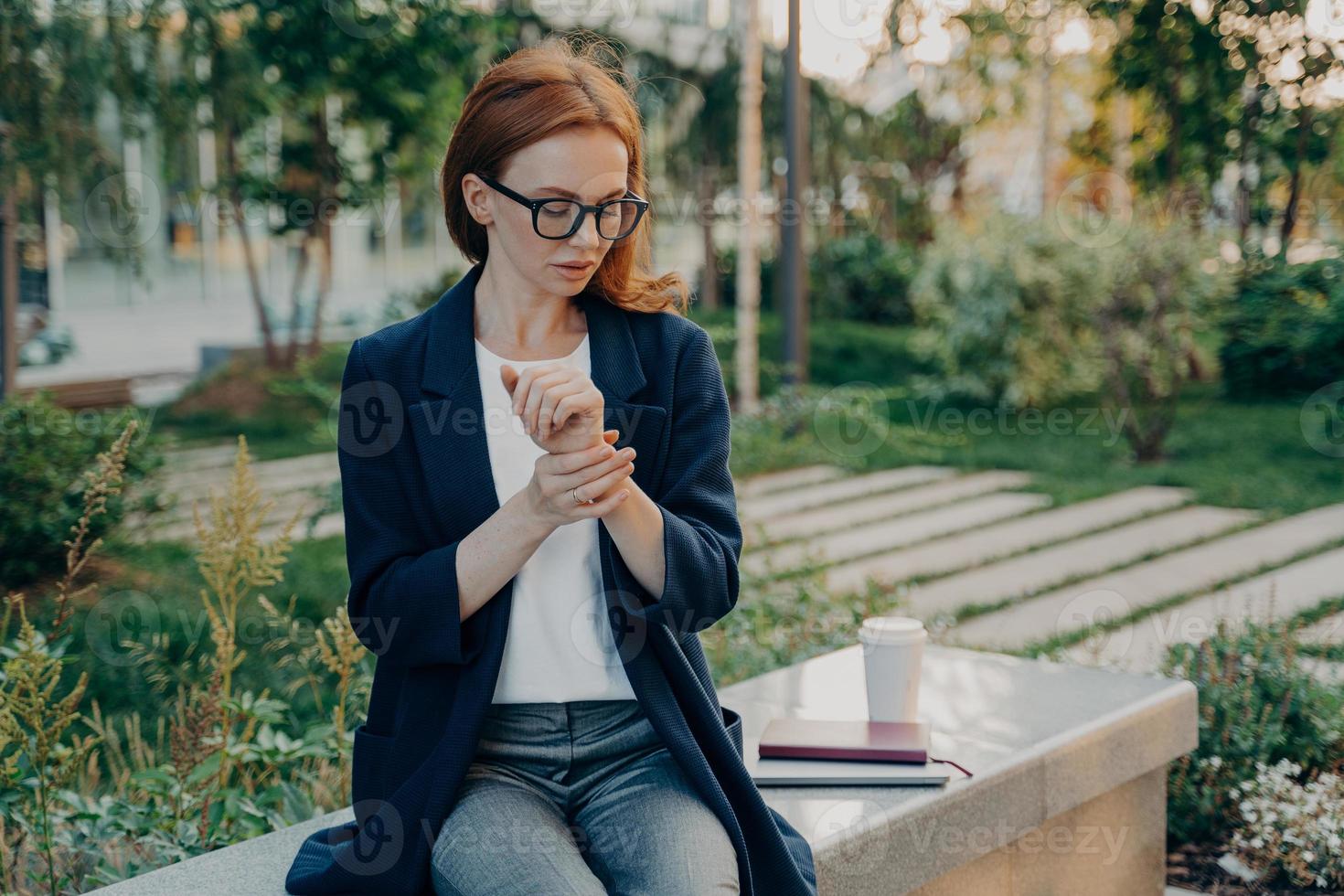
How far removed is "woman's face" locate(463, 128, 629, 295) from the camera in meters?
1.62

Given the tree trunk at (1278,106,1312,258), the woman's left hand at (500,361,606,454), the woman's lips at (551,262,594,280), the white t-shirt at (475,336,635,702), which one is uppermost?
the tree trunk at (1278,106,1312,258)

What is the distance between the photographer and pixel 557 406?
1.38 meters

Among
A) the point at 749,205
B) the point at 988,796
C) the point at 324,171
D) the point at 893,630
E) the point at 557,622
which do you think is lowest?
the point at 988,796

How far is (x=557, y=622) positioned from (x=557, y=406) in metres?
0.36

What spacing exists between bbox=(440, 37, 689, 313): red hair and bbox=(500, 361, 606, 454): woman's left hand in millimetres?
370

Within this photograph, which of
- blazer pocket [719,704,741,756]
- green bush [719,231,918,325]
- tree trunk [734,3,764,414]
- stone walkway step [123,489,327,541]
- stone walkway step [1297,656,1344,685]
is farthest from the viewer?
green bush [719,231,918,325]

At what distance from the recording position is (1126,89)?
488cm

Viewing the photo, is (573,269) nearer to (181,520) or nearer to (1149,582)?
(1149,582)

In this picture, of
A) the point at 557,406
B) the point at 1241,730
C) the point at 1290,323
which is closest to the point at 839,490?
the point at 1290,323

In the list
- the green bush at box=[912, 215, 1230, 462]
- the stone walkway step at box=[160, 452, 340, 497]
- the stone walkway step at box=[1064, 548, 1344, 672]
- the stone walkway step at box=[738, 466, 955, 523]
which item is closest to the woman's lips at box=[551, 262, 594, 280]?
the stone walkway step at box=[1064, 548, 1344, 672]

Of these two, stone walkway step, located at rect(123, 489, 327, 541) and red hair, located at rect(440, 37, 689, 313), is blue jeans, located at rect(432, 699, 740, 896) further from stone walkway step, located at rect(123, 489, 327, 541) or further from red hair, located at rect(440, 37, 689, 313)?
stone walkway step, located at rect(123, 489, 327, 541)

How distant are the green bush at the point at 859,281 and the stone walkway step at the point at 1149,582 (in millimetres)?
5593

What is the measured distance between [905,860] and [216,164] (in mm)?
6557

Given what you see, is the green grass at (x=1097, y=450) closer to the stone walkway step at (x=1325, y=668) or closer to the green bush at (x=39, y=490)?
the stone walkway step at (x=1325, y=668)
